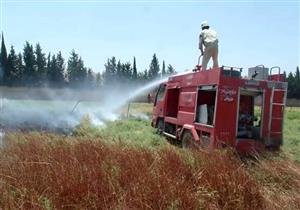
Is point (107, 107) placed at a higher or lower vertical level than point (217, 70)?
lower

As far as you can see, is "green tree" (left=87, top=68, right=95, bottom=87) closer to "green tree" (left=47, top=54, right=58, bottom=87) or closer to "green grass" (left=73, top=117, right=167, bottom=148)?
"green tree" (left=47, top=54, right=58, bottom=87)

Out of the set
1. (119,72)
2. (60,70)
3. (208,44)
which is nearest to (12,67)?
(60,70)

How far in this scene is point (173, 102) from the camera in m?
14.5

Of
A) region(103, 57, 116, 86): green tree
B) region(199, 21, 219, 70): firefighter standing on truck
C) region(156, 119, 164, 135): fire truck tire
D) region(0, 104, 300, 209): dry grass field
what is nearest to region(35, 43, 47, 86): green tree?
region(103, 57, 116, 86): green tree

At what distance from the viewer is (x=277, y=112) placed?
10.7 metres

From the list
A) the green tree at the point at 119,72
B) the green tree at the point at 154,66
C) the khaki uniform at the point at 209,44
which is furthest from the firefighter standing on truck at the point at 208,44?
the green tree at the point at 154,66

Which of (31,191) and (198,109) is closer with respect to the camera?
(31,191)

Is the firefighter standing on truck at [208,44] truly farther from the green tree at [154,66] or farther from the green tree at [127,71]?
the green tree at [154,66]

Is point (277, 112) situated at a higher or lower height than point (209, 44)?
lower

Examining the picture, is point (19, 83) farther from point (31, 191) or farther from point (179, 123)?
point (31, 191)

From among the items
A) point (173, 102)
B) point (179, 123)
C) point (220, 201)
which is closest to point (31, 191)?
point (220, 201)

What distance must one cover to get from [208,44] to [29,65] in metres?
48.9

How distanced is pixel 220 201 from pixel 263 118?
6.01m

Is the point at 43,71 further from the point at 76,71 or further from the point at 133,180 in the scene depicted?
the point at 133,180
